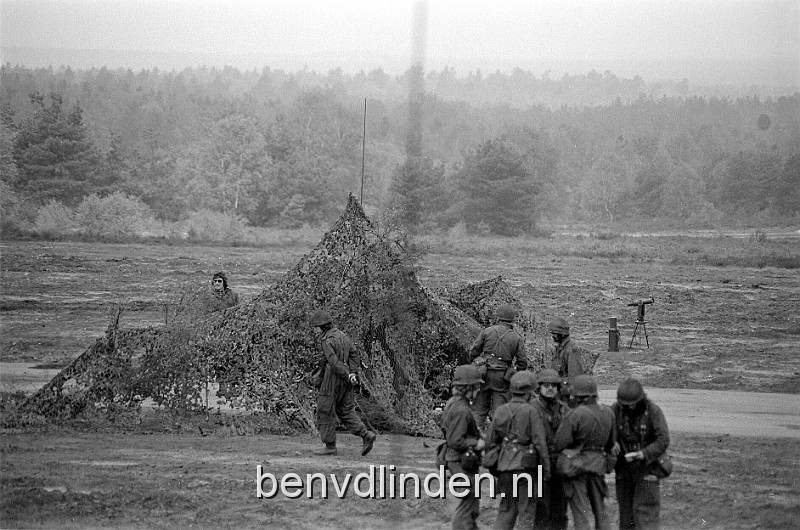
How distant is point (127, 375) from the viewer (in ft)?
51.5

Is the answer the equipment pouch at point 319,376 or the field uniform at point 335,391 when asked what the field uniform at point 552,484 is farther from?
the equipment pouch at point 319,376

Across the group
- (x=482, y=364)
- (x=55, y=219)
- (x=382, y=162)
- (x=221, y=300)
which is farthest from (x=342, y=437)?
(x=382, y=162)

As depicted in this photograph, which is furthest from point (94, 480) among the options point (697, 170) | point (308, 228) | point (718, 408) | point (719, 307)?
point (697, 170)

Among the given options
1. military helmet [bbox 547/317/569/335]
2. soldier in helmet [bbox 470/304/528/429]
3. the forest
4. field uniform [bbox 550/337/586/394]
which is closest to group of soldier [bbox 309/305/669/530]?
field uniform [bbox 550/337/586/394]

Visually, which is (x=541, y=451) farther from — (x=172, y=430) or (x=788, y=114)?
(x=788, y=114)

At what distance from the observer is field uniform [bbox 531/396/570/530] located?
406 inches

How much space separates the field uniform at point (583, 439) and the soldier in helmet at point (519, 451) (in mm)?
222

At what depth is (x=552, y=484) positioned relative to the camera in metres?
10.5

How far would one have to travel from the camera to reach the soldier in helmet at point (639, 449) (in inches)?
408

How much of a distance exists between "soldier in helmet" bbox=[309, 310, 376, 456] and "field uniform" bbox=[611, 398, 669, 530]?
433 cm

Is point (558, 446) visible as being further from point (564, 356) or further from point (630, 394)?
point (564, 356)

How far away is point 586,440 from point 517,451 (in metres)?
0.63

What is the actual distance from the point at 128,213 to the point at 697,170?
51.9 metres

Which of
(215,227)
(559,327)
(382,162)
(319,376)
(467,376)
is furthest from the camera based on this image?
(382,162)
